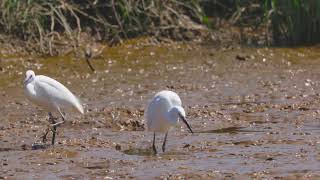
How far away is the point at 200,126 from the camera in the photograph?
9.76m

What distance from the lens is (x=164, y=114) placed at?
28.7 ft

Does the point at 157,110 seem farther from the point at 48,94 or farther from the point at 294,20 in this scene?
the point at 294,20

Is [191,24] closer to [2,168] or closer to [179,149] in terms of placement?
[179,149]

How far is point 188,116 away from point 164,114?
57.7 inches

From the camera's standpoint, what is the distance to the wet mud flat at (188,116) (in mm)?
7824

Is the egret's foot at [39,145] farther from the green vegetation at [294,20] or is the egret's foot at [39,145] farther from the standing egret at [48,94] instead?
the green vegetation at [294,20]

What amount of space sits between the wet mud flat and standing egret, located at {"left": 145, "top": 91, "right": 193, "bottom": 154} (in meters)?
0.19

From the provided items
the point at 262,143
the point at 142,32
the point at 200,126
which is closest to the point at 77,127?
the point at 200,126

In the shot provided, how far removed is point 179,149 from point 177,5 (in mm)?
5753

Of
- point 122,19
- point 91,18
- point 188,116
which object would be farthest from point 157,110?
point 91,18

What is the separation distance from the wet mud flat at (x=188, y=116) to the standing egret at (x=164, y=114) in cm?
19

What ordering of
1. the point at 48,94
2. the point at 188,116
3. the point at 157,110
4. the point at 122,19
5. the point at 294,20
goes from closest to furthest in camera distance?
the point at 157,110 < the point at 48,94 < the point at 188,116 < the point at 294,20 < the point at 122,19

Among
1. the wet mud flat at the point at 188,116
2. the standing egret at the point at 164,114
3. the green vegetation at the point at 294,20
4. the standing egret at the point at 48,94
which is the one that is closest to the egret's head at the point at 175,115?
the standing egret at the point at 164,114

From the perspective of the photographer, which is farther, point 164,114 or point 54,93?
point 54,93
